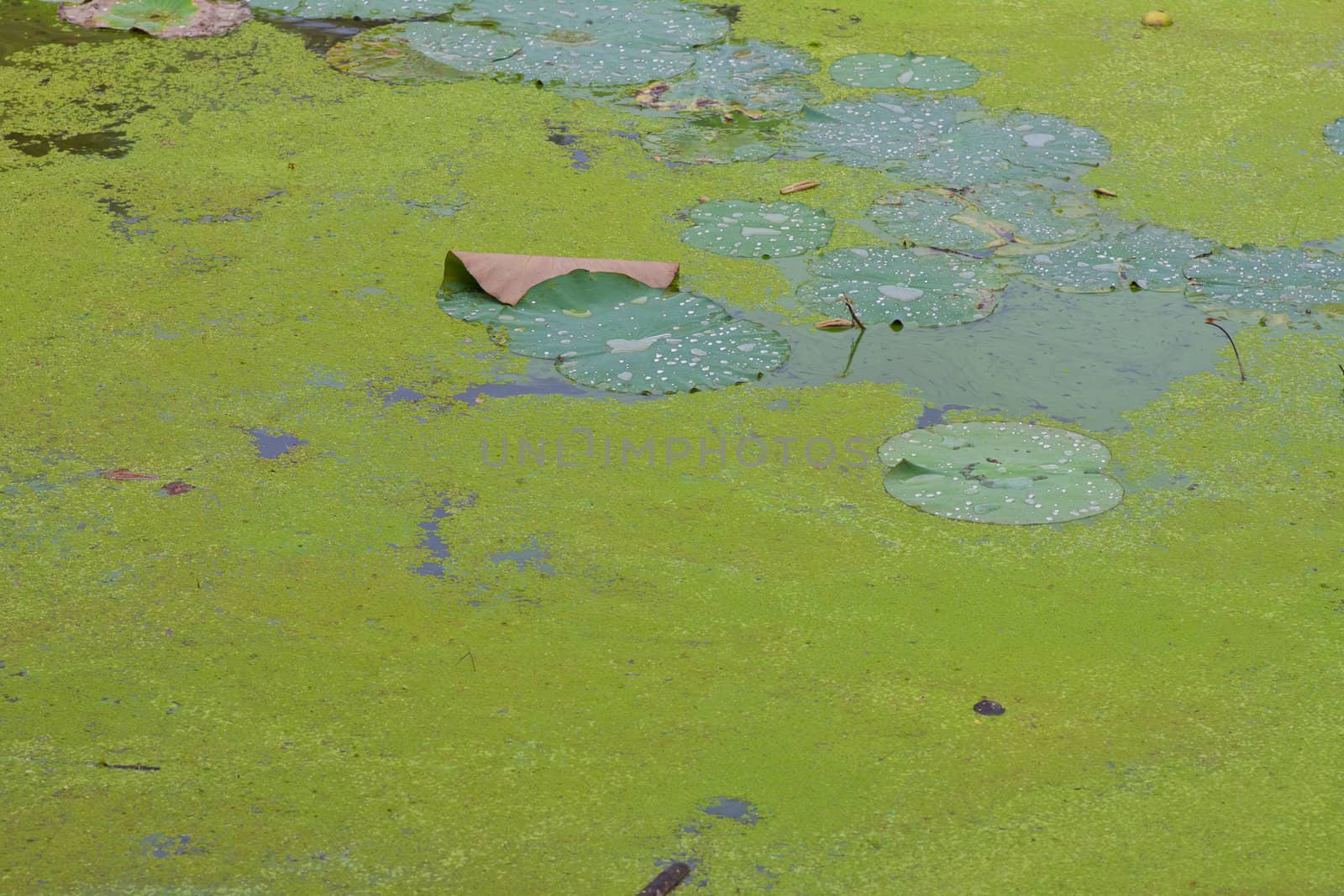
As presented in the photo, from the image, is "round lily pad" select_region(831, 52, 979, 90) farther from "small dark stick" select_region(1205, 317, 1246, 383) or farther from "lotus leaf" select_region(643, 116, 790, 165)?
"small dark stick" select_region(1205, 317, 1246, 383)

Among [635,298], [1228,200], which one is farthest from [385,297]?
[1228,200]

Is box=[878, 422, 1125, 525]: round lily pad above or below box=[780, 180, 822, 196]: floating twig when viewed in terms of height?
below

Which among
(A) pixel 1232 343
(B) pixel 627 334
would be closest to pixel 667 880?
(B) pixel 627 334

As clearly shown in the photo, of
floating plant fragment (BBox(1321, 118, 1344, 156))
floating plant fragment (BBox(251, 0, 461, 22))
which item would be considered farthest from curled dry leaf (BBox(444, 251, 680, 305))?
floating plant fragment (BBox(1321, 118, 1344, 156))

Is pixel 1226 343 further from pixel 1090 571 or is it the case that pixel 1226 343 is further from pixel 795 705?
pixel 795 705

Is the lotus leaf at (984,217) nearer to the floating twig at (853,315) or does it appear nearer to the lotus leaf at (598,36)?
the floating twig at (853,315)

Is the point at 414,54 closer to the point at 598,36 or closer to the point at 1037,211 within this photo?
the point at 598,36
